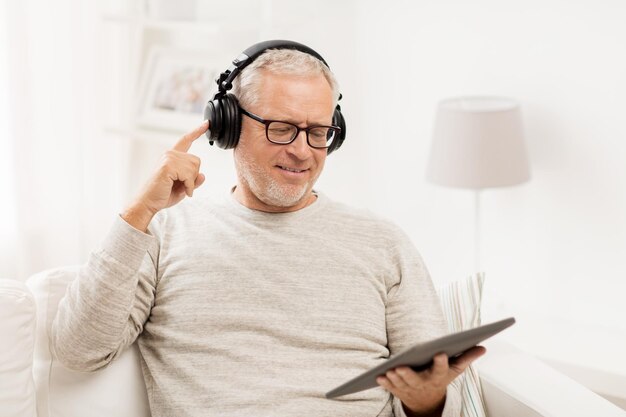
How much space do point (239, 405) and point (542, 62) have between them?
1.53 metres

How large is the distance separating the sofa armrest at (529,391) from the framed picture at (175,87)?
1.62m

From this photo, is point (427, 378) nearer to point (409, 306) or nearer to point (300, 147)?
point (409, 306)

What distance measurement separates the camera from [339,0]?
3002mm

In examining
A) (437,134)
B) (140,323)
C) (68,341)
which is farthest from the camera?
(437,134)

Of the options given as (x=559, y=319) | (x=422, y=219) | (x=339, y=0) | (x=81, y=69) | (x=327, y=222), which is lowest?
(x=559, y=319)

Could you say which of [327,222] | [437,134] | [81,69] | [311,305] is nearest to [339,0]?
[437,134]

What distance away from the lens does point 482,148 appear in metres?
2.43

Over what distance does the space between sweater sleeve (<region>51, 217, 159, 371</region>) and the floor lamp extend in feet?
3.99

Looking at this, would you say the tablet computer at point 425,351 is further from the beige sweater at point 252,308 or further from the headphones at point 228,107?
the headphones at point 228,107

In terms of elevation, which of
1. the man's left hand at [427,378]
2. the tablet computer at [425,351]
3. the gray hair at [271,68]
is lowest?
the man's left hand at [427,378]

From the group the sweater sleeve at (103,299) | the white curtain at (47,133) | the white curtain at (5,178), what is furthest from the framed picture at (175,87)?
the sweater sleeve at (103,299)

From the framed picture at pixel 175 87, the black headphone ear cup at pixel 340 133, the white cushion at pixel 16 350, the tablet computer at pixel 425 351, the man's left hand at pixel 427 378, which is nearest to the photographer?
the tablet computer at pixel 425 351

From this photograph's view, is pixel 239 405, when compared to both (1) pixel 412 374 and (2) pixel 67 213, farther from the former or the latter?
(2) pixel 67 213

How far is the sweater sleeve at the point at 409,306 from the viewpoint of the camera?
Answer: 166cm
